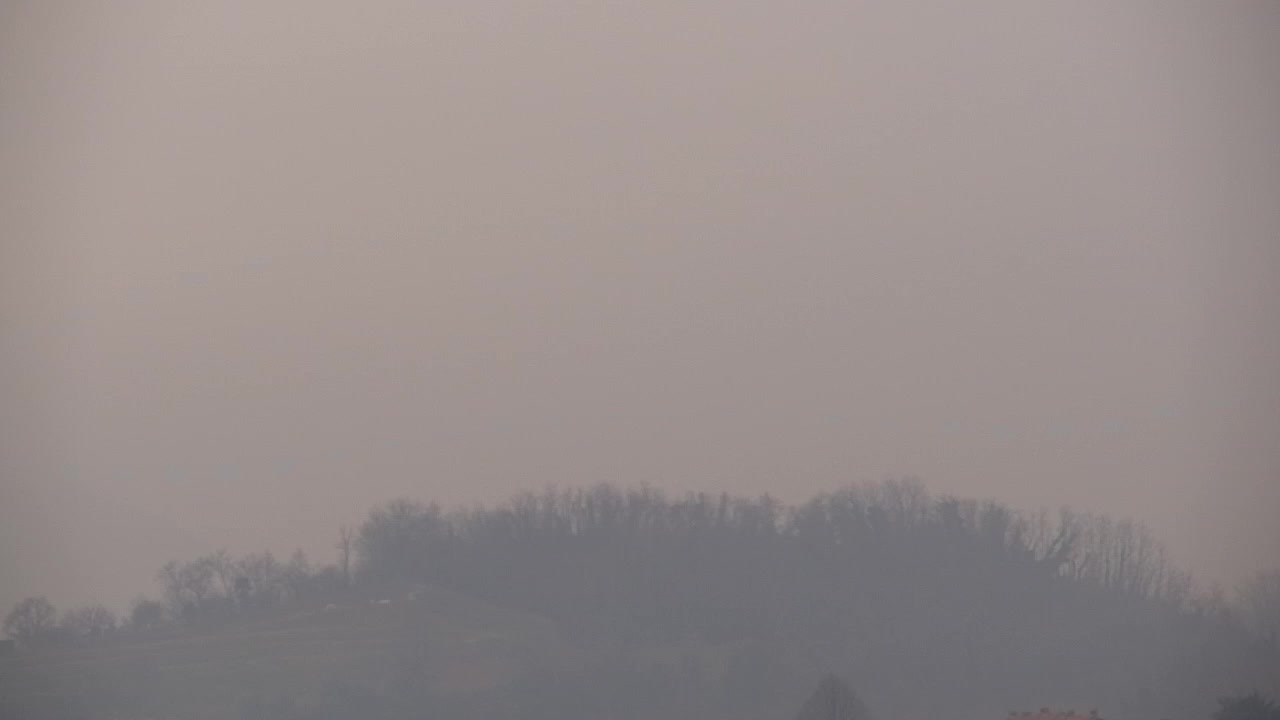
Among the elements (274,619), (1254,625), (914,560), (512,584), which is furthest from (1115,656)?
(274,619)

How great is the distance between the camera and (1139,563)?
62500mm

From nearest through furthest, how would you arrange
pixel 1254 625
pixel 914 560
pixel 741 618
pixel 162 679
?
pixel 162 679, pixel 1254 625, pixel 741 618, pixel 914 560

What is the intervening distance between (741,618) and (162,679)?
19.8m

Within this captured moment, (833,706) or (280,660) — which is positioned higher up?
(280,660)

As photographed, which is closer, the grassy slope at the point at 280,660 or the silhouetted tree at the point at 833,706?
the silhouetted tree at the point at 833,706

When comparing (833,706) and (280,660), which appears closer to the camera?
(833,706)

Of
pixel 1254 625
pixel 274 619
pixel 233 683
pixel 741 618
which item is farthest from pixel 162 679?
pixel 1254 625

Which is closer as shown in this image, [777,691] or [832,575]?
[777,691]

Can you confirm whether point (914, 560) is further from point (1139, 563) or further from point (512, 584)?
point (512, 584)

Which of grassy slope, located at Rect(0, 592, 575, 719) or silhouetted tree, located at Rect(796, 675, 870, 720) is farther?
grassy slope, located at Rect(0, 592, 575, 719)

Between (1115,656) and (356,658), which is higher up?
(356,658)

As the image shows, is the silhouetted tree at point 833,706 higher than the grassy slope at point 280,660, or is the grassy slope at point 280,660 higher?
the grassy slope at point 280,660

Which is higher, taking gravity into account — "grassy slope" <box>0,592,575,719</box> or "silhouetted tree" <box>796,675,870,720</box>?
"grassy slope" <box>0,592,575,719</box>

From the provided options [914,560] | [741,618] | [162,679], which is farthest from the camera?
[914,560]
